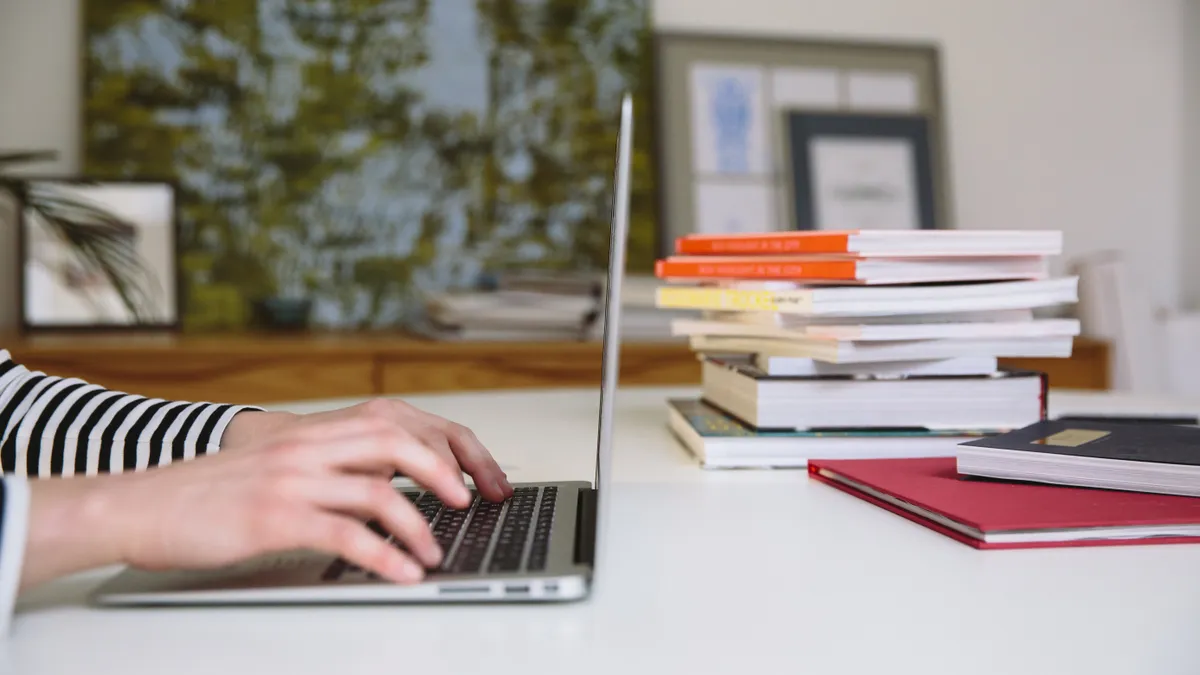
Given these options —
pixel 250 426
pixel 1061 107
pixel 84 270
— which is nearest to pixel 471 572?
pixel 250 426

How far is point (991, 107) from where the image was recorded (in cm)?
302

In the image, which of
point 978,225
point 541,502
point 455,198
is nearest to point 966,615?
point 541,502

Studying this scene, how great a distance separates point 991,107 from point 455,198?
1.63 metres

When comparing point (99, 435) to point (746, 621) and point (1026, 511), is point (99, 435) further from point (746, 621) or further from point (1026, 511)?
point (1026, 511)

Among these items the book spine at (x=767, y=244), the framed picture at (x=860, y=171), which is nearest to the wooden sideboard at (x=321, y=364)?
the framed picture at (x=860, y=171)

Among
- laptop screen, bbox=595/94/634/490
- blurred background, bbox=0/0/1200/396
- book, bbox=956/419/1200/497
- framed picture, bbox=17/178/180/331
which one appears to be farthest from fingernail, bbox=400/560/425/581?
framed picture, bbox=17/178/180/331

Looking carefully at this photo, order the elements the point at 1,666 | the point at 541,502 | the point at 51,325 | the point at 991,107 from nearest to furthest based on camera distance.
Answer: the point at 1,666 → the point at 541,502 → the point at 51,325 → the point at 991,107

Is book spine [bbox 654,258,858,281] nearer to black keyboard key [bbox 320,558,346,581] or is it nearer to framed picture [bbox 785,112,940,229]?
black keyboard key [bbox 320,558,346,581]

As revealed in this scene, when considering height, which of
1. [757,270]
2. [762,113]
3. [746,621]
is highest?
[762,113]

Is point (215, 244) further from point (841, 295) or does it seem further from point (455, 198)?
point (841, 295)

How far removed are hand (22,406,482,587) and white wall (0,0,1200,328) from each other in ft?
8.47

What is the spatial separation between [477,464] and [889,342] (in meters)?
0.41

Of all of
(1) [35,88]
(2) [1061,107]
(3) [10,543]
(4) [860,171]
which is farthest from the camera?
(2) [1061,107]

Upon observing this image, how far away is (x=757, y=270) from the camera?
958 millimetres
